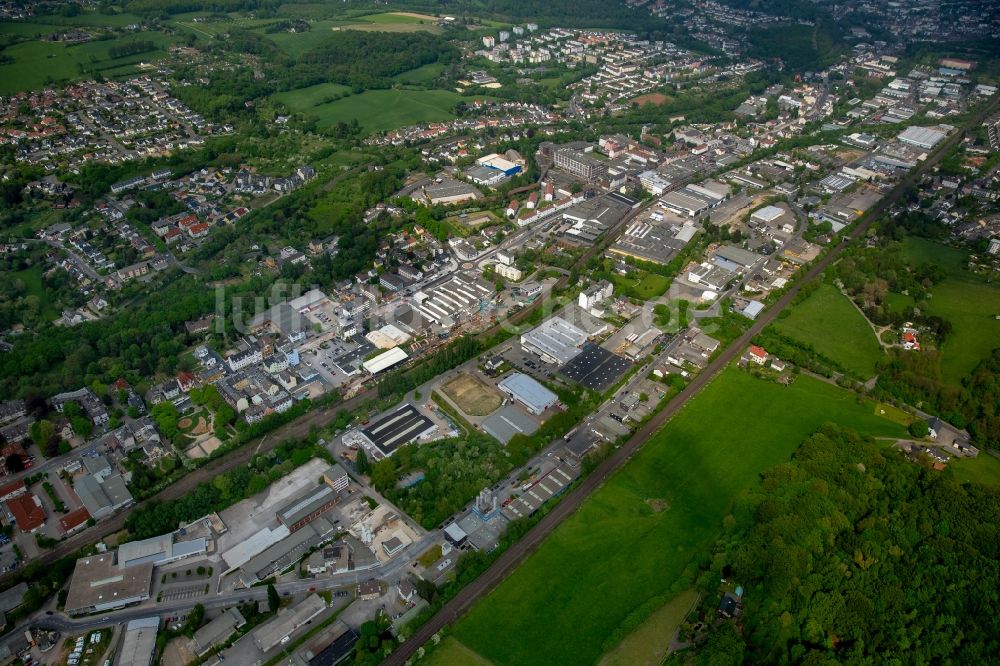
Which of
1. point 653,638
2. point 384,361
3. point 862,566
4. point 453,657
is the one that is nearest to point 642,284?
point 384,361

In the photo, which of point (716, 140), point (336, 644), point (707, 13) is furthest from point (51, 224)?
point (707, 13)

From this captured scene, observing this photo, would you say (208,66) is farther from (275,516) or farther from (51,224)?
(275,516)

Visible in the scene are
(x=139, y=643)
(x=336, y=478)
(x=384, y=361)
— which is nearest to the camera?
(x=139, y=643)

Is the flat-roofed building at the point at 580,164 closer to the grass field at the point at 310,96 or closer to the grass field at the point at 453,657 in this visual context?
the grass field at the point at 310,96

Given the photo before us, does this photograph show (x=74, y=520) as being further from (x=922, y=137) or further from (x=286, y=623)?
(x=922, y=137)

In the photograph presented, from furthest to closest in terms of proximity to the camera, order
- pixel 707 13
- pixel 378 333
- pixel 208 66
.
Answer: pixel 707 13, pixel 208 66, pixel 378 333

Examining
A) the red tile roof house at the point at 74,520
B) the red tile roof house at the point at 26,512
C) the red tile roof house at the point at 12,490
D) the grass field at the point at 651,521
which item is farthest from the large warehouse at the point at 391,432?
the red tile roof house at the point at 12,490
